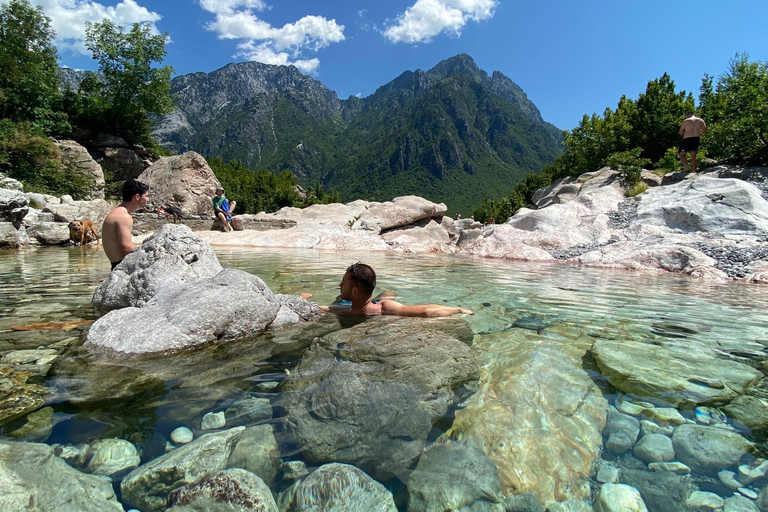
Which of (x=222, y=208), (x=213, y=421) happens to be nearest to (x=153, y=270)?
(x=213, y=421)

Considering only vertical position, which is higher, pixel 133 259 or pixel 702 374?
pixel 133 259

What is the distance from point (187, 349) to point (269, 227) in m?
18.1

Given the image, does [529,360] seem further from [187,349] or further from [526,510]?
[187,349]

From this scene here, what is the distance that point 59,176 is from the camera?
68.5 feet

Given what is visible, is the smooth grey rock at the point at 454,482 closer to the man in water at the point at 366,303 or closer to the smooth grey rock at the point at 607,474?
the smooth grey rock at the point at 607,474

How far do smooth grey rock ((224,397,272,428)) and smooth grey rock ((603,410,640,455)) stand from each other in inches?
83.7

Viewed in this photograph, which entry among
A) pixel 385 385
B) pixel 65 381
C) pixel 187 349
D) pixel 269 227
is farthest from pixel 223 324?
pixel 269 227

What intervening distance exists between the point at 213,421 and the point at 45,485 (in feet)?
2.79

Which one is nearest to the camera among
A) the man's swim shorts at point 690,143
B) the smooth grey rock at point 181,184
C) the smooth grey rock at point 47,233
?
the smooth grey rock at point 47,233

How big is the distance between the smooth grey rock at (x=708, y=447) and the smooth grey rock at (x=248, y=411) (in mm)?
2471

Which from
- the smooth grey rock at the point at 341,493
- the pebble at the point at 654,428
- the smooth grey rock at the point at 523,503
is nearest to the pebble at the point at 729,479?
the pebble at the point at 654,428

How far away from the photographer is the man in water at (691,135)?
574 inches

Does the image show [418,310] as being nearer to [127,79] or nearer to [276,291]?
[276,291]

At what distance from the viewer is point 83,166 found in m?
24.3
